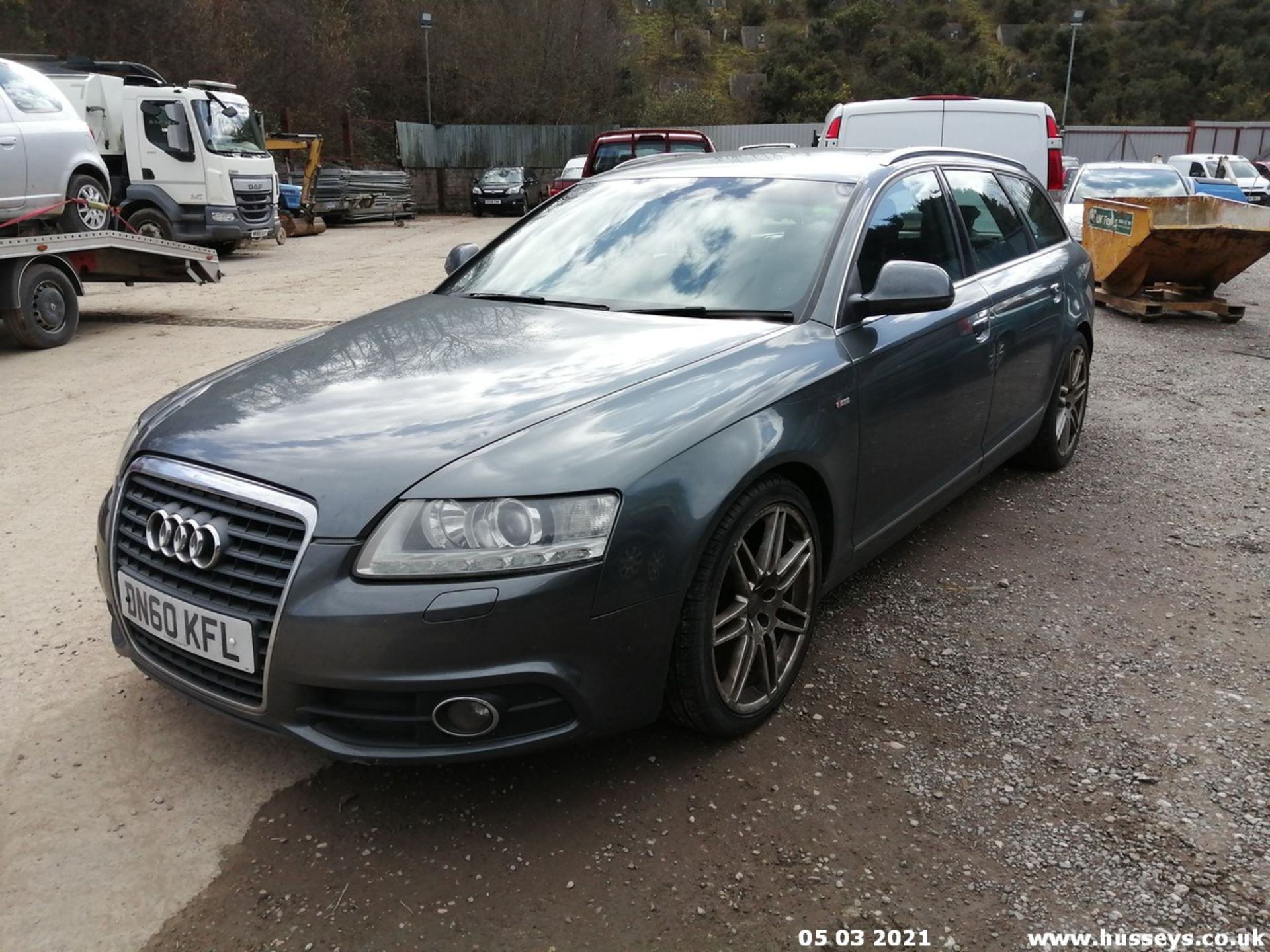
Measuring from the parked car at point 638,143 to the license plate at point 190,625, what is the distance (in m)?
13.9

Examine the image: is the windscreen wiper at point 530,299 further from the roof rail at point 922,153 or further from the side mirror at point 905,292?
the roof rail at point 922,153

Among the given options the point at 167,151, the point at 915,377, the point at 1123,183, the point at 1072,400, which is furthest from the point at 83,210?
the point at 1123,183

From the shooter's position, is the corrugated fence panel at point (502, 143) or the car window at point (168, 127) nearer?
the car window at point (168, 127)

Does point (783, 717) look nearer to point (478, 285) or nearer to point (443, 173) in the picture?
point (478, 285)

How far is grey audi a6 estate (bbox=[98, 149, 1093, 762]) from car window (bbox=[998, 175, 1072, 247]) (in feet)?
3.74

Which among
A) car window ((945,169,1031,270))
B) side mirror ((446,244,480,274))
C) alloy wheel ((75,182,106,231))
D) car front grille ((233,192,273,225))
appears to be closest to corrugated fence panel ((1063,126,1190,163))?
car front grille ((233,192,273,225))

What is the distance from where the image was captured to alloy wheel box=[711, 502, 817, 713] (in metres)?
2.69

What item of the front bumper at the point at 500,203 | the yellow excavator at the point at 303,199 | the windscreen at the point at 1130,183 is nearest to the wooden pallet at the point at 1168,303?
the windscreen at the point at 1130,183

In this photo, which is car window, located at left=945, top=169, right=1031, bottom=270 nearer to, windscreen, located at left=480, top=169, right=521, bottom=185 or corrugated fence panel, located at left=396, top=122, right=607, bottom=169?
windscreen, located at left=480, top=169, right=521, bottom=185

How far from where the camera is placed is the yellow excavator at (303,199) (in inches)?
848

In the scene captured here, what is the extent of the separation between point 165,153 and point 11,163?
7388 mm

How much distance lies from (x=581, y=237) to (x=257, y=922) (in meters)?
2.59

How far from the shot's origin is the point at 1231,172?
24406 millimetres

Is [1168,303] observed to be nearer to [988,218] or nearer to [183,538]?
[988,218]
